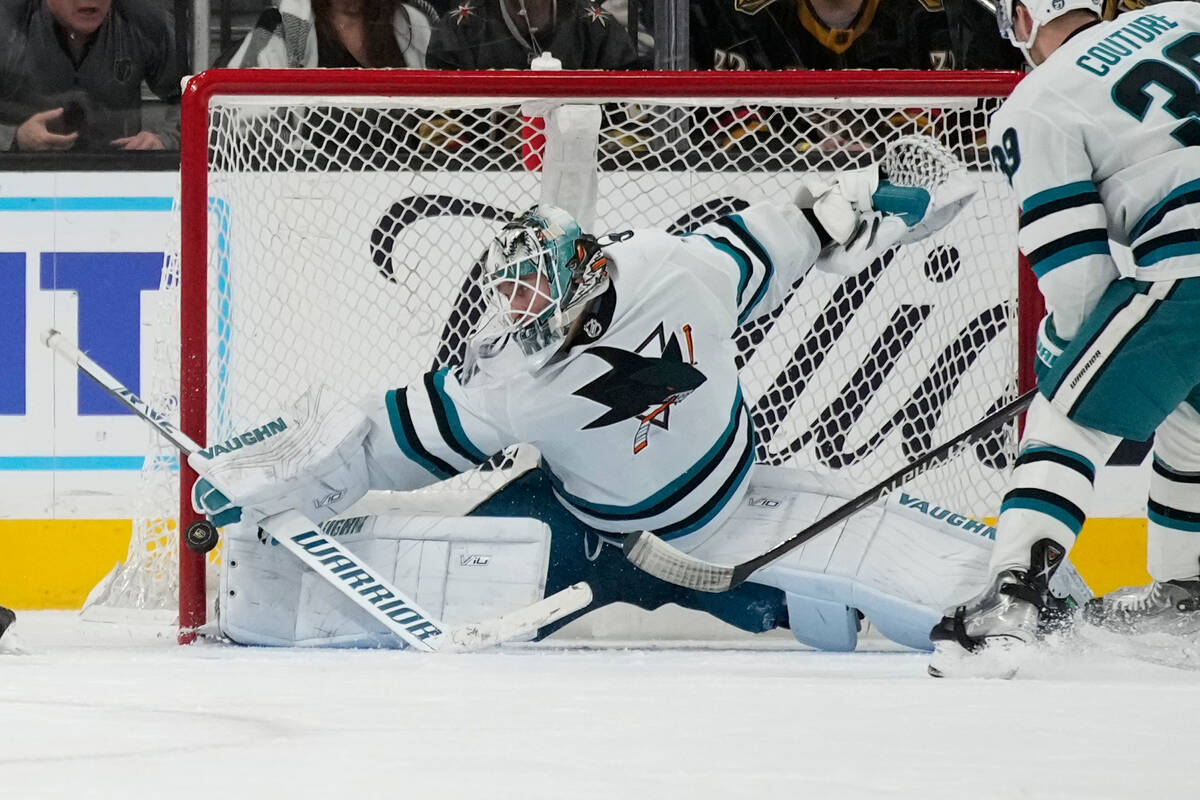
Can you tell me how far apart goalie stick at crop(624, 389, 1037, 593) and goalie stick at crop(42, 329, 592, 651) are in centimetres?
13

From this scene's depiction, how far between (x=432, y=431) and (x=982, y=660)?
1072 mm

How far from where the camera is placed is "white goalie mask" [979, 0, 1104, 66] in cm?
222

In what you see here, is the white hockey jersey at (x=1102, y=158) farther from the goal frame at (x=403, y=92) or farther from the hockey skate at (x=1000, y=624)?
the goal frame at (x=403, y=92)

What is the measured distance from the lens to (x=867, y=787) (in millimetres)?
1049

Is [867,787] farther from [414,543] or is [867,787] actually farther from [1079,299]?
[414,543]

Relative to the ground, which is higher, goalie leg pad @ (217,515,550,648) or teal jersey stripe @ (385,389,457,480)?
teal jersey stripe @ (385,389,457,480)

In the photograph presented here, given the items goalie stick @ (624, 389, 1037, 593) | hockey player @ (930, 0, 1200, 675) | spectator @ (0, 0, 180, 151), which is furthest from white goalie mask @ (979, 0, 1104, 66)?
spectator @ (0, 0, 180, 151)

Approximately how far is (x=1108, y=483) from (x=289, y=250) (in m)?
2.02

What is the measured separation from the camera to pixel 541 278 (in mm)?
2367

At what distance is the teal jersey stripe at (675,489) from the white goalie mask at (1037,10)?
788 mm

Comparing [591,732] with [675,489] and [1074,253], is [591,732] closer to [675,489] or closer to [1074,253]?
[1074,253]

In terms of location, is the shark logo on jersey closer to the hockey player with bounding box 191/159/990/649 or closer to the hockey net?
the hockey player with bounding box 191/159/990/649

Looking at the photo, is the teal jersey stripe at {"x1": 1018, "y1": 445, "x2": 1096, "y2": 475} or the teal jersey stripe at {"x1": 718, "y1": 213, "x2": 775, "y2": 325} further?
the teal jersey stripe at {"x1": 718, "y1": 213, "x2": 775, "y2": 325}

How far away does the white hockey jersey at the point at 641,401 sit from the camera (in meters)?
2.51
